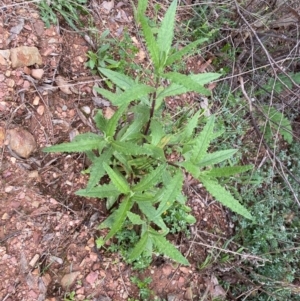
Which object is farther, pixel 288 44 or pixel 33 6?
pixel 288 44

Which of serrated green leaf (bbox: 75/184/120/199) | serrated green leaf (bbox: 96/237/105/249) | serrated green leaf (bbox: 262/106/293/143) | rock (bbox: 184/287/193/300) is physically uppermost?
serrated green leaf (bbox: 75/184/120/199)

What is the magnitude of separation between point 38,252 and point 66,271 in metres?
0.20

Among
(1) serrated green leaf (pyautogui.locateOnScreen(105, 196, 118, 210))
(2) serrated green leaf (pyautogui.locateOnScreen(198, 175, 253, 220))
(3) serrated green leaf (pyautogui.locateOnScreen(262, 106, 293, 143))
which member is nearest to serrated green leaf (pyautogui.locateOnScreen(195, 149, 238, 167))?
(2) serrated green leaf (pyautogui.locateOnScreen(198, 175, 253, 220))

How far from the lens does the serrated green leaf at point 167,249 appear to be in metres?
1.97

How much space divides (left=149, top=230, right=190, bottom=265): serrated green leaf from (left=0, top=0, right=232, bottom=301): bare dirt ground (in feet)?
1.64

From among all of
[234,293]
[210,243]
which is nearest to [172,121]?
[210,243]

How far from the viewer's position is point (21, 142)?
2387mm

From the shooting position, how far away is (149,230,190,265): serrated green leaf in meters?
1.97

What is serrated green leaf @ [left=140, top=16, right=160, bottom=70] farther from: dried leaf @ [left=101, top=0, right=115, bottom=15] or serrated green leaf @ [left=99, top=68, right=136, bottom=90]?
dried leaf @ [left=101, top=0, right=115, bottom=15]

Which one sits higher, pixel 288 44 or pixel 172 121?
pixel 288 44

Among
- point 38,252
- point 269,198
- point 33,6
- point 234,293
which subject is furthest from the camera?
point 269,198

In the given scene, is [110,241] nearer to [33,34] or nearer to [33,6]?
[33,34]

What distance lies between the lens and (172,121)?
3078mm

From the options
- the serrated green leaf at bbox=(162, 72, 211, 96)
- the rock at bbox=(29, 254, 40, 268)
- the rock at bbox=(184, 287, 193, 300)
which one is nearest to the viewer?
the serrated green leaf at bbox=(162, 72, 211, 96)
